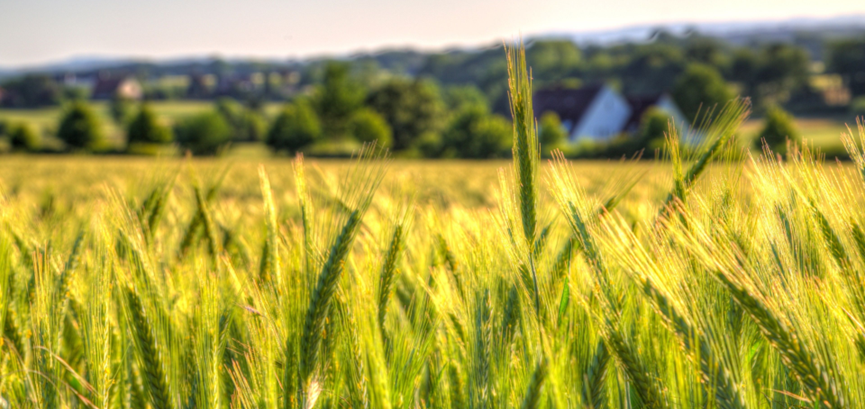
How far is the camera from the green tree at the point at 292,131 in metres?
71.9

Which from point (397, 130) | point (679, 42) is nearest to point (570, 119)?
point (397, 130)

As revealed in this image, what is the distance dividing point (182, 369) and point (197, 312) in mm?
166

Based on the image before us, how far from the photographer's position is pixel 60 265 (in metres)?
2.18

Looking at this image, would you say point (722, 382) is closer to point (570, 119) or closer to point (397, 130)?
point (570, 119)

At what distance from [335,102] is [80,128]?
34.0 m

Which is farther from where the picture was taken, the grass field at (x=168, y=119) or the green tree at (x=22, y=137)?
the grass field at (x=168, y=119)

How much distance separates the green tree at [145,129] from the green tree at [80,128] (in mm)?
3378

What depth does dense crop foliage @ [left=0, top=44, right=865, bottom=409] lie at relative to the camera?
1172 mm

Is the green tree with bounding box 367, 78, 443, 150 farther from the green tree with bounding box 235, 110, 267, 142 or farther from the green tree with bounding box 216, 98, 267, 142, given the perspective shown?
the green tree with bounding box 235, 110, 267, 142

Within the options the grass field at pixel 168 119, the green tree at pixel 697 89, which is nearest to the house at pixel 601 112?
the green tree at pixel 697 89

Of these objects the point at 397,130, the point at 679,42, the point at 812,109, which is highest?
the point at 679,42

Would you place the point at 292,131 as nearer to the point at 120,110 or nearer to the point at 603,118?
the point at 603,118

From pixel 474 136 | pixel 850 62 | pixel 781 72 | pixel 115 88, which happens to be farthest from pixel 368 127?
pixel 115 88

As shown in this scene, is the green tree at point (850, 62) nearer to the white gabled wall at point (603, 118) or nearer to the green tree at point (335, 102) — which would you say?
the white gabled wall at point (603, 118)
